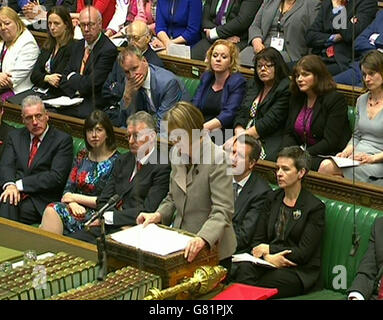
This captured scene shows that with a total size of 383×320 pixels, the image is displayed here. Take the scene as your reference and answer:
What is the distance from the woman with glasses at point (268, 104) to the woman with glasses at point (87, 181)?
2.18 feet

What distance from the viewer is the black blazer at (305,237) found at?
13.1 feet

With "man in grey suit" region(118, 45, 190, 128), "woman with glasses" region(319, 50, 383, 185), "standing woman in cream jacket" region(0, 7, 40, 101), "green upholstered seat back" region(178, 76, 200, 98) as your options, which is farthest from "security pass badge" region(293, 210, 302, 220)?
"standing woman in cream jacket" region(0, 7, 40, 101)

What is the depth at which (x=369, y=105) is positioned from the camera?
15.2ft

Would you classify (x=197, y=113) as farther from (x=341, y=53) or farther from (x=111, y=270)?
(x=341, y=53)

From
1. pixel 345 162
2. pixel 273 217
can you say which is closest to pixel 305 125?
pixel 345 162

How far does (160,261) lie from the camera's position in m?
3.03

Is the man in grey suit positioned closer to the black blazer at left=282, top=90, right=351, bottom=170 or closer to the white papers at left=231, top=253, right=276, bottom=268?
the black blazer at left=282, top=90, right=351, bottom=170

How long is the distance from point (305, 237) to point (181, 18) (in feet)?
8.22

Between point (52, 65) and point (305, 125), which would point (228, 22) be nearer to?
point (52, 65)

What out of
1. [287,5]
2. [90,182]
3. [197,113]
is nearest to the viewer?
[197,113]

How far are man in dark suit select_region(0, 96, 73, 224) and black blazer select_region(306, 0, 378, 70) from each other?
150 centimetres

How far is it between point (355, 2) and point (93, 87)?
1531 mm

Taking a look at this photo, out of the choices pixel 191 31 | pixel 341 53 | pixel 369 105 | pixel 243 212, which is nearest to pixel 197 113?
pixel 243 212

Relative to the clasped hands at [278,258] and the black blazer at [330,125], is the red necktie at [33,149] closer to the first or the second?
the black blazer at [330,125]
